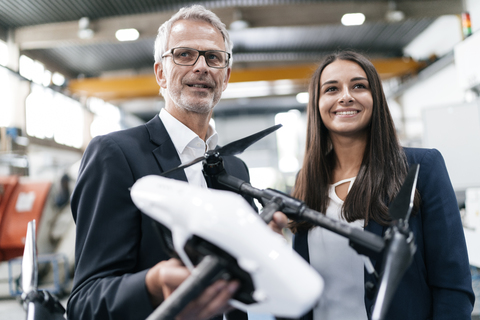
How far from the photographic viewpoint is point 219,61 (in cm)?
146

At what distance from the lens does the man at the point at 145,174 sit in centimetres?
86

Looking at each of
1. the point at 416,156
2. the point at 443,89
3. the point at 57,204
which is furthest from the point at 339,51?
the point at 443,89

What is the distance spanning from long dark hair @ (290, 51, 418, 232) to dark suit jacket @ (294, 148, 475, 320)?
0.09 metres

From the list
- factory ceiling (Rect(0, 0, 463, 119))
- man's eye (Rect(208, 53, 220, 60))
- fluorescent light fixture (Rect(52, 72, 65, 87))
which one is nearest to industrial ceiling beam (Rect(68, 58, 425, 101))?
factory ceiling (Rect(0, 0, 463, 119))

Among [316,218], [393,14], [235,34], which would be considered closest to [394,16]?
[393,14]

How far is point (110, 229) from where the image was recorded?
108 centimetres

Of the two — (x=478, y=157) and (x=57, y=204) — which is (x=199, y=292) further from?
(x=57, y=204)

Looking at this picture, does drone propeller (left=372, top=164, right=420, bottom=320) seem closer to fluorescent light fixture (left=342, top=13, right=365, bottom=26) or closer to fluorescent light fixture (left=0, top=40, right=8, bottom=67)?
fluorescent light fixture (left=342, top=13, right=365, bottom=26)

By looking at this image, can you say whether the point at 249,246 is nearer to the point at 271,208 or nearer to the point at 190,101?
the point at 271,208

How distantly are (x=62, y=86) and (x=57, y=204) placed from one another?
18.8 feet

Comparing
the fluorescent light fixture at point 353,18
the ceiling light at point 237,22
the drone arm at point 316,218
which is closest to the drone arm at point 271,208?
the drone arm at point 316,218

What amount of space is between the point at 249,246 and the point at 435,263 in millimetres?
1194

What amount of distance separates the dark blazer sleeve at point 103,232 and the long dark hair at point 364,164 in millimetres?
875

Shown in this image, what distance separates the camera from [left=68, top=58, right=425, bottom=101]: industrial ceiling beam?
32.3 feet
